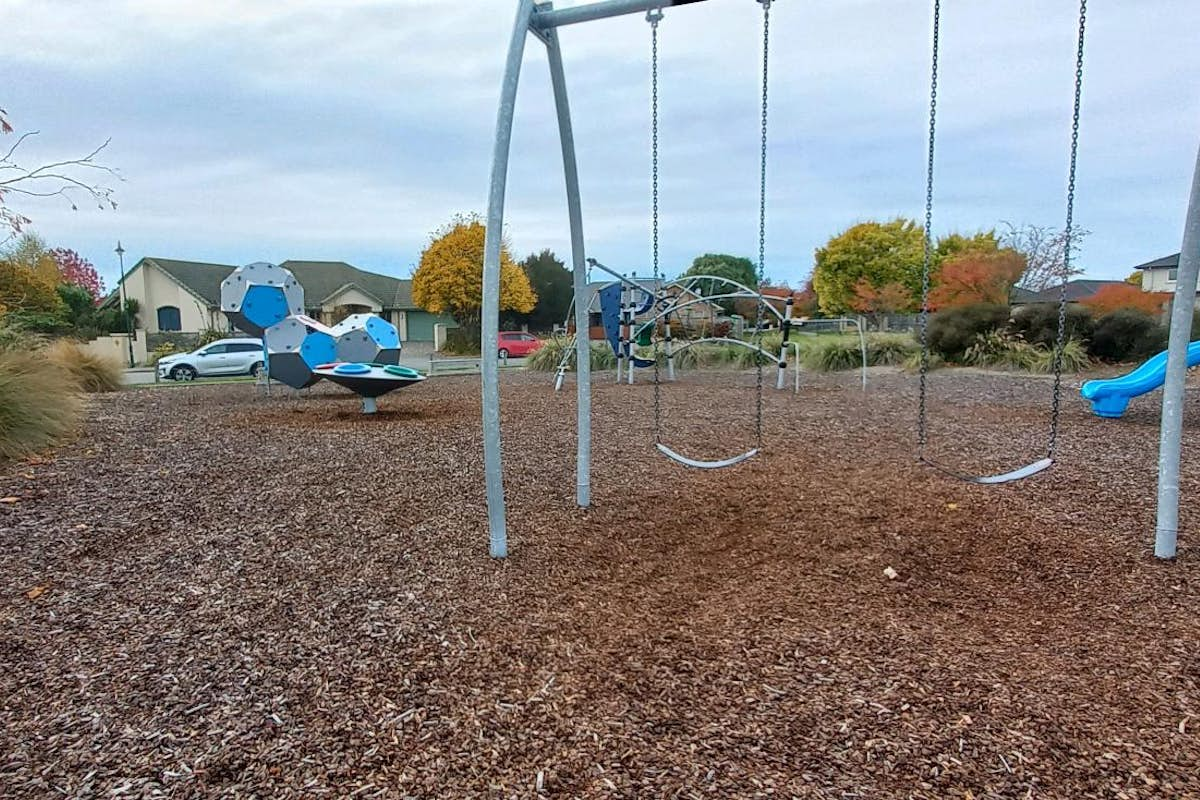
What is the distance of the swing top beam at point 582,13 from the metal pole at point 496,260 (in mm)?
160

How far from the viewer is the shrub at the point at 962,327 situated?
15438mm

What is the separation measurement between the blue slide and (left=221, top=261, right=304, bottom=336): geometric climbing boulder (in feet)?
33.7

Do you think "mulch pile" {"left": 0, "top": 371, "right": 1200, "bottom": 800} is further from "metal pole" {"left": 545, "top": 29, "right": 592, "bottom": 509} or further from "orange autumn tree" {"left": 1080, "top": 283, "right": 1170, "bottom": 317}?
"orange autumn tree" {"left": 1080, "top": 283, "right": 1170, "bottom": 317}

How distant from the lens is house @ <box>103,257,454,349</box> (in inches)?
1254

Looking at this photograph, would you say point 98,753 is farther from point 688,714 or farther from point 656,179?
point 656,179

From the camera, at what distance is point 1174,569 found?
302cm

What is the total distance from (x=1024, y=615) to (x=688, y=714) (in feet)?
5.05

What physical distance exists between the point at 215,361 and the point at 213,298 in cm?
1674

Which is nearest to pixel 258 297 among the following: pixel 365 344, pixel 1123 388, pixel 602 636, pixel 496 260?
pixel 365 344

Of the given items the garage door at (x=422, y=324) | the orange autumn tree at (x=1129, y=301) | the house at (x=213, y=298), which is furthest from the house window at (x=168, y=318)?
the orange autumn tree at (x=1129, y=301)

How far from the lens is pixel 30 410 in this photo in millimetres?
6387

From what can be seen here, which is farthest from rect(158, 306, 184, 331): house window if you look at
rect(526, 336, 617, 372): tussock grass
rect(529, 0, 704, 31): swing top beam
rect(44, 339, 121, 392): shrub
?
rect(529, 0, 704, 31): swing top beam

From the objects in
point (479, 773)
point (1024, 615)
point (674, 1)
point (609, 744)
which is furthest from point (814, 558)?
point (674, 1)

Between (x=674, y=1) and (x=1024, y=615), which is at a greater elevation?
(x=674, y=1)
